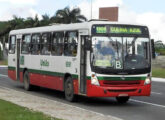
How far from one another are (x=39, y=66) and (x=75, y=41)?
4106 millimetres

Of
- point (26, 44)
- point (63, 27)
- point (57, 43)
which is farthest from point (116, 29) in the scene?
point (26, 44)

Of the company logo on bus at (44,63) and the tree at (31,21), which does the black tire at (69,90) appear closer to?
the company logo on bus at (44,63)

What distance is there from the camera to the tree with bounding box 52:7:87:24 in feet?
285

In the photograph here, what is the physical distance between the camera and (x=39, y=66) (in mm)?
21297

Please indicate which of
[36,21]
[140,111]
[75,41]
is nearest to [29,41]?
[75,41]

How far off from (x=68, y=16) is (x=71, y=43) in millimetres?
69773

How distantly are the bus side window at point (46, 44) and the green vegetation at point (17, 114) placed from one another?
6.65 metres

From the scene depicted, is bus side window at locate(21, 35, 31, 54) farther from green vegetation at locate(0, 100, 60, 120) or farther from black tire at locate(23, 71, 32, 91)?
green vegetation at locate(0, 100, 60, 120)

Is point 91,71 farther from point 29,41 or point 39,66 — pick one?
point 29,41

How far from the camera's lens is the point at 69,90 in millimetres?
17828

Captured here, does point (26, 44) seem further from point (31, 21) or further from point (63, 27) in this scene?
point (31, 21)

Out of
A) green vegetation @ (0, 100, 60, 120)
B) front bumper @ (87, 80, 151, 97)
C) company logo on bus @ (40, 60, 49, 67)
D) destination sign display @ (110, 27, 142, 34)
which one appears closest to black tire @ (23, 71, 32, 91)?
company logo on bus @ (40, 60, 49, 67)

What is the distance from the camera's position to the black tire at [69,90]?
17531mm

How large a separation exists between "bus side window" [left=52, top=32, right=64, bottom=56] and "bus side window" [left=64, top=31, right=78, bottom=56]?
0.42 meters
